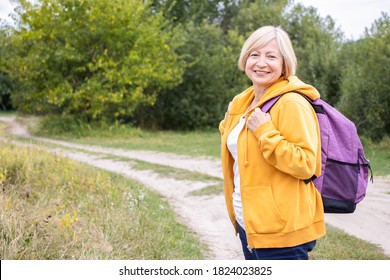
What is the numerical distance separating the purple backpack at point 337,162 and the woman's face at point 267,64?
0.15 meters

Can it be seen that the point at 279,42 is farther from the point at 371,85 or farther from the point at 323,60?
the point at 323,60

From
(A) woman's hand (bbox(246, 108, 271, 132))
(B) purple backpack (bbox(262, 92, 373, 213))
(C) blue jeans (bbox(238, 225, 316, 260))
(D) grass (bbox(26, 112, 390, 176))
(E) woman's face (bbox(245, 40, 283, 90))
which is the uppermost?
(E) woman's face (bbox(245, 40, 283, 90))

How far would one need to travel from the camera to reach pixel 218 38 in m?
24.3

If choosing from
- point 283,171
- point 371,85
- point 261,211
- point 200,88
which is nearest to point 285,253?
point 261,211

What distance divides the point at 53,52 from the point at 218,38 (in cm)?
861

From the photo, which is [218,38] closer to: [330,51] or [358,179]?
[330,51]

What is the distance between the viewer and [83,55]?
61.7 feet

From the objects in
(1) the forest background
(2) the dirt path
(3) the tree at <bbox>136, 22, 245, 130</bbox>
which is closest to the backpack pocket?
(2) the dirt path

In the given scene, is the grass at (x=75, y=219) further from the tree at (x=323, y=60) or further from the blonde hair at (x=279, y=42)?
the tree at (x=323, y=60)

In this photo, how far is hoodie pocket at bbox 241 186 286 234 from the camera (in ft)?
8.92

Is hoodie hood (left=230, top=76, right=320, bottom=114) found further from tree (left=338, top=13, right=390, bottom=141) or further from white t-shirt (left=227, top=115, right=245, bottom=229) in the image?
tree (left=338, top=13, right=390, bottom=141)

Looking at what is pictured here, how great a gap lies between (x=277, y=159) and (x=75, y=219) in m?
2.87

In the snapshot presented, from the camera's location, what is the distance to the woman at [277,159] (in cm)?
261
